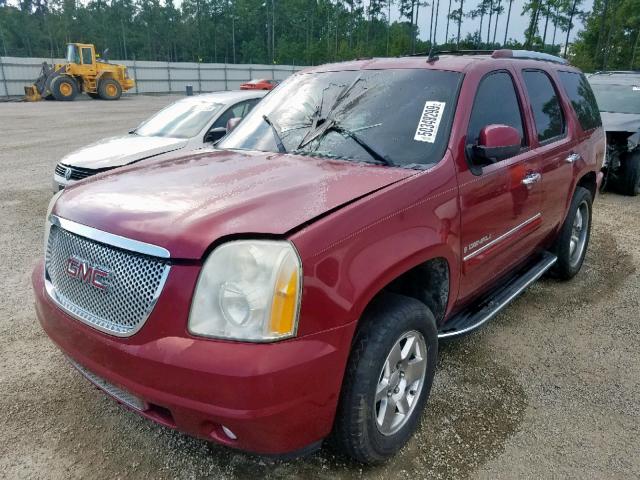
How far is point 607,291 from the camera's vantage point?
4609 millimetres

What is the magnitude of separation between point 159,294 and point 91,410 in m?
1.37

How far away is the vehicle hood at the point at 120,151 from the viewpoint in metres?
6.53

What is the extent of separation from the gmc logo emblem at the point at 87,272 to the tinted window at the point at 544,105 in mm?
3023

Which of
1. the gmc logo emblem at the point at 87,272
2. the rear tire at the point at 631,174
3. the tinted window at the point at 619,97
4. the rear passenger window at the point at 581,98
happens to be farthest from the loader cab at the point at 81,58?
the gmc logo emblem at the point at 87,272

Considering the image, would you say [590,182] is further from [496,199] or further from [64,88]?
[64,88]

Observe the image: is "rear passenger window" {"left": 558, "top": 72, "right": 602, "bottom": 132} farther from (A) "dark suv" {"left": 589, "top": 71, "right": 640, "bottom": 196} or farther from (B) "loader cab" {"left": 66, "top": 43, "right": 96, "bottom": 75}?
(B) "loader cab" {"left": 66, "top": 43, "right": 96, "bottom": 75}

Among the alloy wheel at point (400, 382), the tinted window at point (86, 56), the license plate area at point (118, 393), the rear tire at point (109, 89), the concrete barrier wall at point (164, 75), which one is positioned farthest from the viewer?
the concrete barrier wall at point (164, 75)

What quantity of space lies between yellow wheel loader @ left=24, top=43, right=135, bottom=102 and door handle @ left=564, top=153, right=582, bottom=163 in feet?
94.6

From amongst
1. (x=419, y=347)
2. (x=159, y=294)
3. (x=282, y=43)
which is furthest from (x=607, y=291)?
(x=282, y=43)

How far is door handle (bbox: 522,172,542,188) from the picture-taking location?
3355 millimetres

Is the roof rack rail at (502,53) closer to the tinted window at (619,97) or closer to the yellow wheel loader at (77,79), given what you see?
the tinted window at (619,97)

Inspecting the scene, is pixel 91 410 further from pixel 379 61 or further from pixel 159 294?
pixel 379 61

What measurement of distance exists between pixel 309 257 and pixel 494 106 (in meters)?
1.97

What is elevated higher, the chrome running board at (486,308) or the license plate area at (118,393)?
the license plate area at (118,393)
